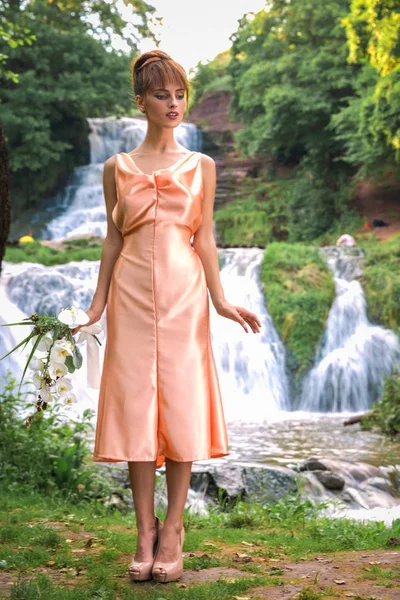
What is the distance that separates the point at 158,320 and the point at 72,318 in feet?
1.10

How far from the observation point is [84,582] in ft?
10.6

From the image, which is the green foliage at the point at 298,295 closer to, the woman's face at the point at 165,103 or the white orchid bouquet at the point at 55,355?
the woman's face at the point at 165,103

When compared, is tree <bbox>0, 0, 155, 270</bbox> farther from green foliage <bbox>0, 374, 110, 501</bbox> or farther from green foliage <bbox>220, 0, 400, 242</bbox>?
green foliage <bbox>0, 374, 110, 501</bbox>

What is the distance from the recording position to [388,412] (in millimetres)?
10641

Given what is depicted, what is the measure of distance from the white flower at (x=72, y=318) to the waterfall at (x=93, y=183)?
18.3m

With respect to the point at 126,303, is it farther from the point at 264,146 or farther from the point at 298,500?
the point at 264,146

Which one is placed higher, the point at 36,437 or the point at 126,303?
the point at 126,303

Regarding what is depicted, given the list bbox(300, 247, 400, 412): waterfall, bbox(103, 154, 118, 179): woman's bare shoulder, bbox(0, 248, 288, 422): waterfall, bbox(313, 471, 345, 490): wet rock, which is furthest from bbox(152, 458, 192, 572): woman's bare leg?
bbox(300, 247, 400, 412): waterfall

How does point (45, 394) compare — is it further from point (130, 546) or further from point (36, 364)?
point (130, 546)

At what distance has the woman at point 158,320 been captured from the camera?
10.5 feet

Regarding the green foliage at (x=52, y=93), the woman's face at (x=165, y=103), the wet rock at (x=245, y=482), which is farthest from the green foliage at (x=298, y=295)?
the woman's face at (x=165, y=103)

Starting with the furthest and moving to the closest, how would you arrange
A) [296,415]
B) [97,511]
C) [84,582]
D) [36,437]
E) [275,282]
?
[275,282] → [296,415] → [36,437] → [97,511] → [84,582]

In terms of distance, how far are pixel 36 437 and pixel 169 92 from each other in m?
3.44

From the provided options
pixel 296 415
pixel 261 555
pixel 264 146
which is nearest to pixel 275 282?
pixel 296 415
